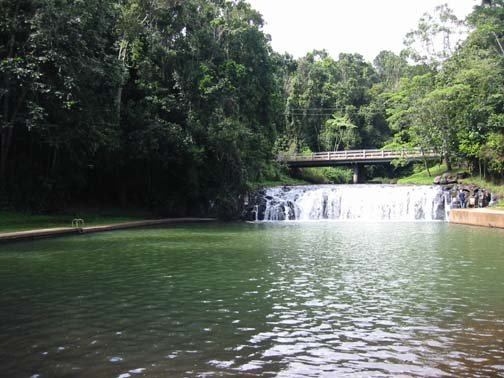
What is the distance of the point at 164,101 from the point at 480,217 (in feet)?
56.4

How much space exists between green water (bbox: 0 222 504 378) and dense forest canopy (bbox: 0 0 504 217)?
9998mm

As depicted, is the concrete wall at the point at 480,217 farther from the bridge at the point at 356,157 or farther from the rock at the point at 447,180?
the bridge at the point at 356,157

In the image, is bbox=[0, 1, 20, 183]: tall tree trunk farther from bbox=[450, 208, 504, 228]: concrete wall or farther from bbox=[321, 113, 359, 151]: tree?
bbox=[321, 113, 359, 151]: tree

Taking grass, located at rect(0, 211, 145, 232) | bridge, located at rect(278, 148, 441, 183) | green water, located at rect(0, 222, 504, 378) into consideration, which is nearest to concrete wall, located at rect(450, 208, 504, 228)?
green water, located at rect(0, 222, 504, 378)

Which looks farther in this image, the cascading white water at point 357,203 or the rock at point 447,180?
the rock at point 447,180

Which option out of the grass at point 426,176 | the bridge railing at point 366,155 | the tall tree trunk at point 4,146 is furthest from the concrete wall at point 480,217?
the tall tree trunk at point 4,146

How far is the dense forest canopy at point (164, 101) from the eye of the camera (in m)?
20.9

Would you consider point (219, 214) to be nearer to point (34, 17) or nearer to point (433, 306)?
point (34, 17)

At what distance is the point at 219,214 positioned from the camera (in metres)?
31.4

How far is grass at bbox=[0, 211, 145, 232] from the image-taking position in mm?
20906

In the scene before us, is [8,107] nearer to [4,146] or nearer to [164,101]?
[4,146]

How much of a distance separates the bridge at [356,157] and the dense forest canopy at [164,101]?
6.29ft

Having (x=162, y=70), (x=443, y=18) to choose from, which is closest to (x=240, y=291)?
(x=162, y=70)

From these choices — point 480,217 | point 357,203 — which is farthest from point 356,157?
point 480,217
